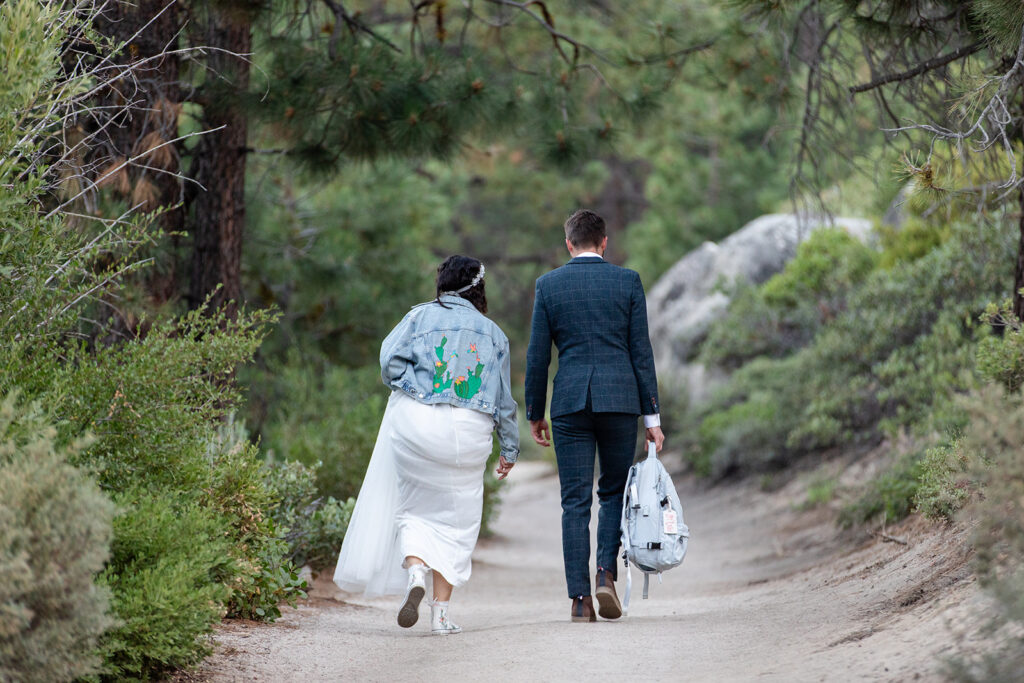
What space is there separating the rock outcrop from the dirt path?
7.30 meters

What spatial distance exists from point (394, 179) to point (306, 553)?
6.87 metres

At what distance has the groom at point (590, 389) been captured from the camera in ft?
17.6

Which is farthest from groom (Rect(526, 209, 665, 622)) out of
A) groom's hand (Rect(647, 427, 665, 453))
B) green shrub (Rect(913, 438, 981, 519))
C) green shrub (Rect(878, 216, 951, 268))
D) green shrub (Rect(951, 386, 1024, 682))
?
green shrub (Rect(878, 216, 951, 268))

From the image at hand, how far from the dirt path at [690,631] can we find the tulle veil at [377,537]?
0.30 metres

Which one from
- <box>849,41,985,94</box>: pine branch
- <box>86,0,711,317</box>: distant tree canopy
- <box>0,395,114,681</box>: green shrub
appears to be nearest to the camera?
<box>0,395,114,681</box>: green shrub

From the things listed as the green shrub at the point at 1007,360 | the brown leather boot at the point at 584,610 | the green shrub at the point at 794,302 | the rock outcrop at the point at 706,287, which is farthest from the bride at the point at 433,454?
the rock outcrop at the point at 706,287

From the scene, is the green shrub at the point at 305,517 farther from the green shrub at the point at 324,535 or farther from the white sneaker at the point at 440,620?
the white sneaker at the point at 440,620

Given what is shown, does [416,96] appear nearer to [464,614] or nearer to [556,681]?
[464,614]

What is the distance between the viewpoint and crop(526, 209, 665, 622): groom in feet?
17.6

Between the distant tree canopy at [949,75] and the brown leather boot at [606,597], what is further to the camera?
the brown leather boot at [606,597]

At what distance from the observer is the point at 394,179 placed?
13.1 m

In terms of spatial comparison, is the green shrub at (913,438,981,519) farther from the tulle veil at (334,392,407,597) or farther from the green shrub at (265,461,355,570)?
the green shrub at (265,461,355,570)

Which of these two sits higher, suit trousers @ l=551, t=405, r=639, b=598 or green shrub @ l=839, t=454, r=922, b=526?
green shrub @ l=839, t=454, r=922, b=526

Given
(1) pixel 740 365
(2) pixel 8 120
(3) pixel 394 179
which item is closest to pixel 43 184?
(2) pixel 8 120
